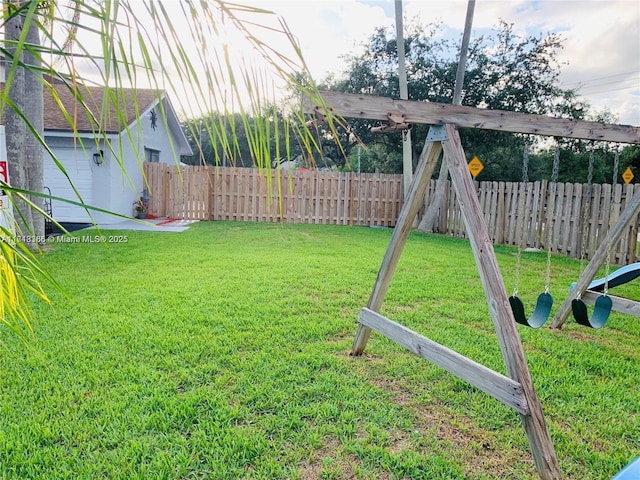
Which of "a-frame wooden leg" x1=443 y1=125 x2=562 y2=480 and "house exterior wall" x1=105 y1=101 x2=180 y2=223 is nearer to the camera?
"a-frame wooden leg" x1=443 y1=125 x2=562 y2=480

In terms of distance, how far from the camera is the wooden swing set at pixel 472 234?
187 centimetres

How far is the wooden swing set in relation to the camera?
6.15ft

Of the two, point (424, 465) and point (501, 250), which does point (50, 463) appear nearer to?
point (424, 465)

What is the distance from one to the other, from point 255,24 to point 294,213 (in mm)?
12730

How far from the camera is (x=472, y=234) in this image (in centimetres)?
219

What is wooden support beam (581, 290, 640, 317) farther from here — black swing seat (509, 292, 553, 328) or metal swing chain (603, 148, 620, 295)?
black swing seat (509, 292, 553, 328)

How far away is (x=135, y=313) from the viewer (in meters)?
3.82

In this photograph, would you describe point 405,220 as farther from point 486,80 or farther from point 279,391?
point 486,80

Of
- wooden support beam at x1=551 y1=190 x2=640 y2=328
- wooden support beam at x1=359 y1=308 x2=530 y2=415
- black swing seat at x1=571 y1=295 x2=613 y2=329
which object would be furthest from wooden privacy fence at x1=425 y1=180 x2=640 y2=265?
wooden support beam at x1=359 y1=308 x2=530 y2=415

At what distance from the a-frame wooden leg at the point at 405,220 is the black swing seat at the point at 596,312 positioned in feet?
4.48

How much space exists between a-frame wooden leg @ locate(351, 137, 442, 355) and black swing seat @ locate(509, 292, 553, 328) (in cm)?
83

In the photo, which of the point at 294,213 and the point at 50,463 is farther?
the point at 294,213

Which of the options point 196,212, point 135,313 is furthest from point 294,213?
point 135,313

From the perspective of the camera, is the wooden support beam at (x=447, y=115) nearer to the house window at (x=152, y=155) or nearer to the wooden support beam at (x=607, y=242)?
the wooden support beam at (x=607, y=242)
